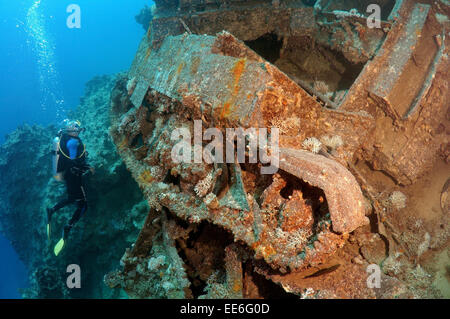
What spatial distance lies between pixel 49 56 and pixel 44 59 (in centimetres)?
361

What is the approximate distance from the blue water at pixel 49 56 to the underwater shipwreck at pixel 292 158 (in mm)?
27652

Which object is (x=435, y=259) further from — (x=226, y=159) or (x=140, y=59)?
(x=140, y=59)

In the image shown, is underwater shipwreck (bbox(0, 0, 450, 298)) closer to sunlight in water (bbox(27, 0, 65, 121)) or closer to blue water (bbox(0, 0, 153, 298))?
blue water (bbox(0, 0, 153, 298))

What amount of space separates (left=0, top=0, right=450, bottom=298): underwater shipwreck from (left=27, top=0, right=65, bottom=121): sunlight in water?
6271 cm

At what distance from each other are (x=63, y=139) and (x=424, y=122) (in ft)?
25.6

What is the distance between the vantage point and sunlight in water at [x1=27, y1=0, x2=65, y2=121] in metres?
63.2

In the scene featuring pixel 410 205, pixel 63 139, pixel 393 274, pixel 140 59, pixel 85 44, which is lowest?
pixel 393 274

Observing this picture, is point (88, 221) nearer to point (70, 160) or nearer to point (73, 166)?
point (73, 166)

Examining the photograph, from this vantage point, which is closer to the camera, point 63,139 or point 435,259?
point 435,259

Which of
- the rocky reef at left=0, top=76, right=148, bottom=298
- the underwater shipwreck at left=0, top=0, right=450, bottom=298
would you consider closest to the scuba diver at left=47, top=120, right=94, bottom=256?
the underwater shipwreck at left=0, top=0, right=450, bottom=298

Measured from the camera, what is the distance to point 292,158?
266 cm

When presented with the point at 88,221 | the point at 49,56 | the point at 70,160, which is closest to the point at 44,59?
the point at 49,56

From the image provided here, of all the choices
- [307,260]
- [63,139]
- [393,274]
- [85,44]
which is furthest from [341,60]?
[85,44]

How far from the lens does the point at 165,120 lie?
4359 millimetres
